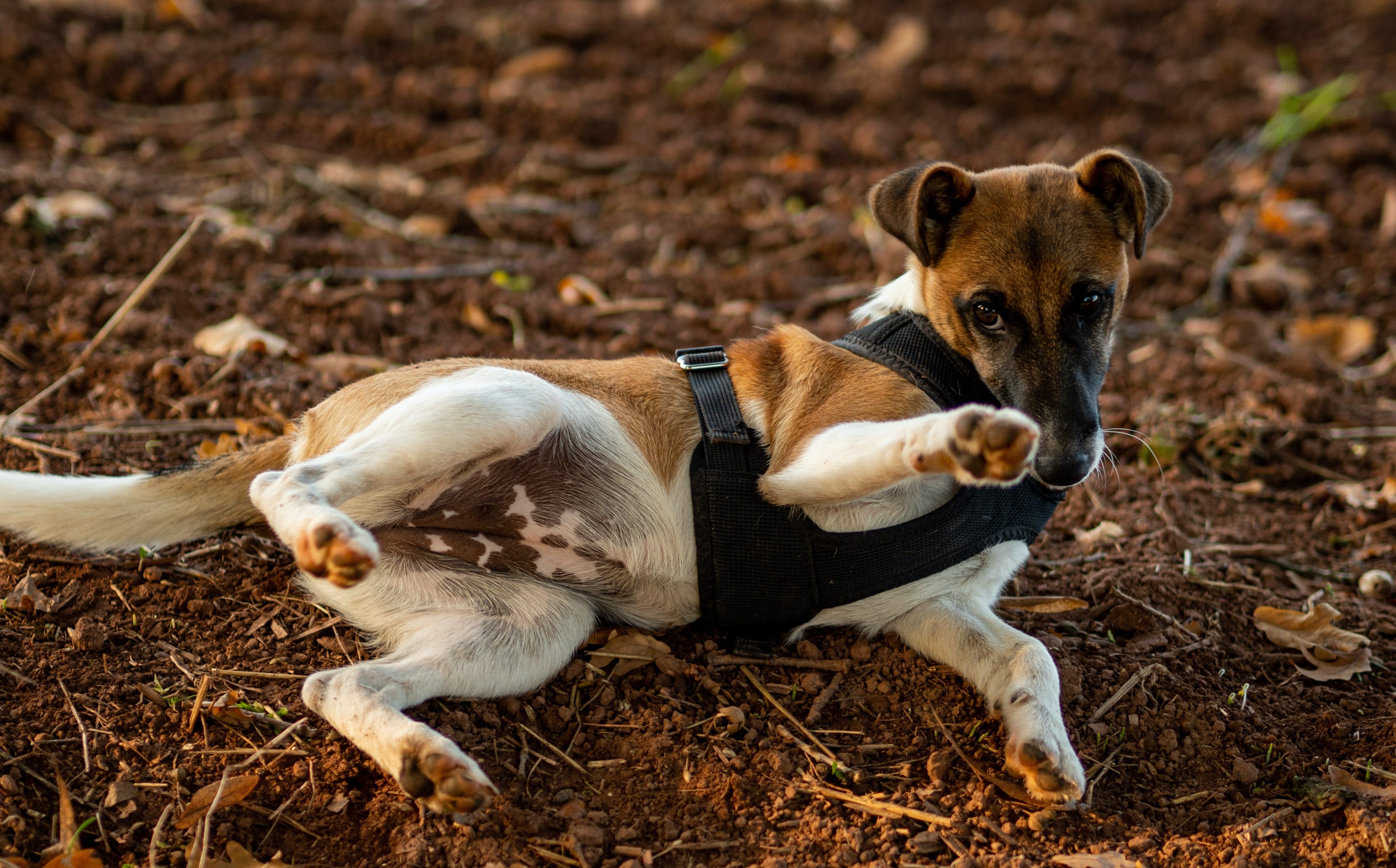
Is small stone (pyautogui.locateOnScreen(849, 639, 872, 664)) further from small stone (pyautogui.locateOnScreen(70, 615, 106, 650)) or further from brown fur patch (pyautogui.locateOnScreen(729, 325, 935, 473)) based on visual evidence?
small stone (pyautogui.locateOnScreen(70, 615, 106, 650))

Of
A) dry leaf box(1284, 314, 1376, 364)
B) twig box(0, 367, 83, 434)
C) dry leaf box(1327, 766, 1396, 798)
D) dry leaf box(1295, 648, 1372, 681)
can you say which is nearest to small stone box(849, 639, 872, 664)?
dry leaf box(1327, 766, 1396, 798)

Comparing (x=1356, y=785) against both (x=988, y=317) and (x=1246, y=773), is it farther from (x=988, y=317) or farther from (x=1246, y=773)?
(x=988, y=317)

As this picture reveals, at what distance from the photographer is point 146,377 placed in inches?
177

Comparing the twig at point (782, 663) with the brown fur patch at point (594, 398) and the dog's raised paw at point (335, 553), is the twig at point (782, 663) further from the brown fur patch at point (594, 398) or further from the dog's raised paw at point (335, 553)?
the dog's raised paw at point (335, 553)

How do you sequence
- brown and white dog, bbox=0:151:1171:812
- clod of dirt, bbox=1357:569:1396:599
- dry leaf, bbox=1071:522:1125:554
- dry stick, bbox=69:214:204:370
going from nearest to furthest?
brown and white dog, bbox=0:151:1171:812
clod of dirt, bbox=1357:569:1396:599
dry leaf, bbox=1071:522:1125:554
dry stick, bbox=69:214:204:370

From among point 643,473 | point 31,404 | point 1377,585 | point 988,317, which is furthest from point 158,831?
point 1377,585

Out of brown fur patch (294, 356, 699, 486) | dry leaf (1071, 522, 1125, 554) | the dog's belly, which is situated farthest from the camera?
dry leaf (1071, 522, 1125, 554)

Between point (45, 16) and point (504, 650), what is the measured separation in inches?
320

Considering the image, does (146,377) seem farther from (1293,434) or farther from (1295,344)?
(1295,344)

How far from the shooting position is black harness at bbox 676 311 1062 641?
3070 mm

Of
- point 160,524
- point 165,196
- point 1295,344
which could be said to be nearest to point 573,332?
point 160,524

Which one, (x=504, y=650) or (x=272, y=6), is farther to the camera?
(x=272, y=6)

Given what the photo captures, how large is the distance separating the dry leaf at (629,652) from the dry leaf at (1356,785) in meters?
1.89

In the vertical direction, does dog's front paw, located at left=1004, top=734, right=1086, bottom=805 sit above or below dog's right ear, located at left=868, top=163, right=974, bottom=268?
below
